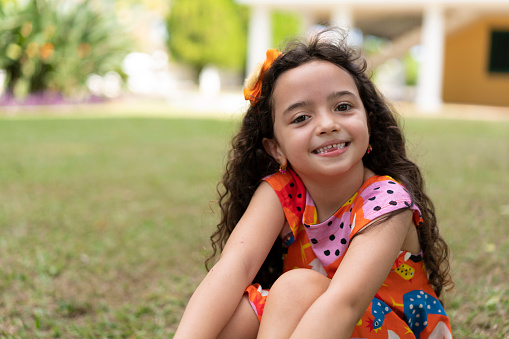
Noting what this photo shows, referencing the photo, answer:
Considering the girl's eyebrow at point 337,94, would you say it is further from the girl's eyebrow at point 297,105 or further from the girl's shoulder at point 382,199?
the girl's shoulder at point 382,199

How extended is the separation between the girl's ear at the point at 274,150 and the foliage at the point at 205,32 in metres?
29.3

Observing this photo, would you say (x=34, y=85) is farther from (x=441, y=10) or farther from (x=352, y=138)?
(x=352, y=138)

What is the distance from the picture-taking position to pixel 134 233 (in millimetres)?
3482

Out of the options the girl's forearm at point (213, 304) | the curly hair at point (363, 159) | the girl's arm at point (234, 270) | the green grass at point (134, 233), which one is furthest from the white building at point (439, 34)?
the girl's forearm at point (213, 304)

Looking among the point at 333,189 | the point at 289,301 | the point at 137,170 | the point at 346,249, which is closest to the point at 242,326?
the point at 289,301

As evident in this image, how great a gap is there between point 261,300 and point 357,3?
535 inches

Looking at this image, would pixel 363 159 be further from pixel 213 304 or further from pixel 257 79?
pixel 213 304

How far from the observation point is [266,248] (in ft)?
5.72

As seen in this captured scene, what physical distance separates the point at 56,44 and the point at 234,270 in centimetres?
1192

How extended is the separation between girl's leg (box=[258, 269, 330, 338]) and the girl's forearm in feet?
0.46

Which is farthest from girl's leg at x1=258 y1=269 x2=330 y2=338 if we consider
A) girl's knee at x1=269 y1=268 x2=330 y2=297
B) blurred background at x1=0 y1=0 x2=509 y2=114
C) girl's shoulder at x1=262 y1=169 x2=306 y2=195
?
blurred background at x1=0 y1=0 x2=509 y2=114

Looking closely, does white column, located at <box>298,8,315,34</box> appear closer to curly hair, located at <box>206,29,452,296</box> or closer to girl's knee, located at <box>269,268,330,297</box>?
curly hair, located at <box>206,29,452,296</box>

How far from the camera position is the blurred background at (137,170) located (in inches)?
96.3

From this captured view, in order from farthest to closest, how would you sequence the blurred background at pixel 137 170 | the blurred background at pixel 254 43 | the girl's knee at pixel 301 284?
the blurred background at pixel 254 43
the blurred background at pixel 137 170
the girl's knee at pixel 301 284
